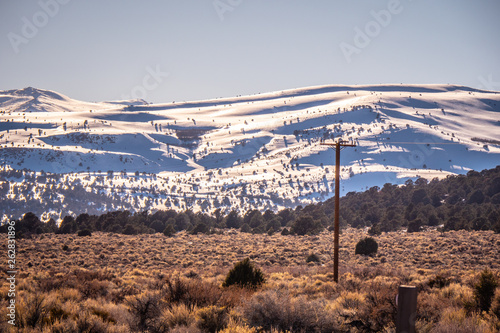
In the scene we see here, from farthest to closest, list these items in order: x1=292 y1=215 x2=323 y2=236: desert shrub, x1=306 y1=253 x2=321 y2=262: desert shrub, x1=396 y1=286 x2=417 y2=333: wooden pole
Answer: x1=292 y1=215 x2=323 y2=236: desert shrub, x1=306 y1=253 x2=321 y2=262: desert shrub, x1=396 y1=286 x2=417 y2=333: wooden pole

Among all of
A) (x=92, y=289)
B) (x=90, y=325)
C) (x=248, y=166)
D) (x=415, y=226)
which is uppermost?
(x=248, y=166)

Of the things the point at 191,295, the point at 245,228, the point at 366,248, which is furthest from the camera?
the point at 245,228

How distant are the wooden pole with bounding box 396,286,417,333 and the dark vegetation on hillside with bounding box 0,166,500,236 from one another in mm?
40635

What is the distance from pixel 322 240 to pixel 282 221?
23.1m

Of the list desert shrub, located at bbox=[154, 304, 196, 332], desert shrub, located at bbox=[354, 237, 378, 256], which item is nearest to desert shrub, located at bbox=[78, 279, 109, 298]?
desert shrub, located at bbox=[154, 304, 196, 332]

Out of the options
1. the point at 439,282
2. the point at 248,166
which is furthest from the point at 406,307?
the point at 248,166

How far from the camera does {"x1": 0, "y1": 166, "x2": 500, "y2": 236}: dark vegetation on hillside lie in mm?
50688

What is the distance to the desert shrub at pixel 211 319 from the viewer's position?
370 inches

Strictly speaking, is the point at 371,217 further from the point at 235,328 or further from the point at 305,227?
the point at 235,328

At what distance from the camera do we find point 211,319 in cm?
952

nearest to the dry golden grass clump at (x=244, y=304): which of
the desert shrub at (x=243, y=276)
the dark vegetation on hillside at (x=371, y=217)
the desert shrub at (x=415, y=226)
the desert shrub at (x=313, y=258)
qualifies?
the desert shrub at (x=243, y=276)

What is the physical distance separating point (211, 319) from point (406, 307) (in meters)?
4.77

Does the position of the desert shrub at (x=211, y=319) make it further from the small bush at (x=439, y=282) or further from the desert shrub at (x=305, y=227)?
the desert shrub at (x=305, y=227)

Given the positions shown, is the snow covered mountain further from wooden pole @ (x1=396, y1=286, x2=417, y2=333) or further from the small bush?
wooden pole @ (x1=396, y1=286, x2=417, y2=333)
